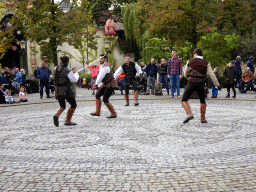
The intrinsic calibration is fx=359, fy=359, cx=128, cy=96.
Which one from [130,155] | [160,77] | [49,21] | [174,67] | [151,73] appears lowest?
[130,155]

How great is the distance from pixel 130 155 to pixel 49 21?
2079 centimetres

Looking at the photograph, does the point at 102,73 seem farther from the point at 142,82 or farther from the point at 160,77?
the point at 142,82

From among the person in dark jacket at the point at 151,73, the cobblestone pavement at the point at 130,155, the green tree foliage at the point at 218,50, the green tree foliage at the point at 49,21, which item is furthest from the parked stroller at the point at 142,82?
the green tree foliage at the point at 218,50

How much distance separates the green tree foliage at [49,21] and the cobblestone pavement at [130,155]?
15.7m

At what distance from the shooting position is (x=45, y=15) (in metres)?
25.4

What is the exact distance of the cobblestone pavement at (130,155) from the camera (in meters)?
4.54

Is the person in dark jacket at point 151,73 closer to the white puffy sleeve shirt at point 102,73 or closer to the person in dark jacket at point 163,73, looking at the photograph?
the person in dark jacket at point 163,73

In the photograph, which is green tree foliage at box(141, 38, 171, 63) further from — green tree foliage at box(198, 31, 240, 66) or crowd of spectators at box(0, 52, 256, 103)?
crowd of spectators at box(0, 52, 256, 103)

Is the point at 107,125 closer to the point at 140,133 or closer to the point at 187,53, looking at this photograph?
the point at 140,133

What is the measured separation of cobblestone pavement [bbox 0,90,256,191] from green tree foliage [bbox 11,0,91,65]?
15.7 meters

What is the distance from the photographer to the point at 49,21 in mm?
25031

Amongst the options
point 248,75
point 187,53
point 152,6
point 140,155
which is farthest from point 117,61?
point 140,155

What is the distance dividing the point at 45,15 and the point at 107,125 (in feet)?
59.6

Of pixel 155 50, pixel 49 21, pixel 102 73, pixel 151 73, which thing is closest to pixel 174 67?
pixel 151 73
